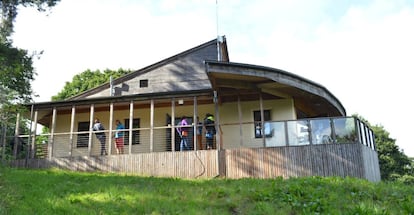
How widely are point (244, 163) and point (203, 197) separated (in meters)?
4.37

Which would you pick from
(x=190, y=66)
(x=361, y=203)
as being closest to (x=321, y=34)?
(x=361, y=203)

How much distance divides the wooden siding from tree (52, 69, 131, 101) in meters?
23.1

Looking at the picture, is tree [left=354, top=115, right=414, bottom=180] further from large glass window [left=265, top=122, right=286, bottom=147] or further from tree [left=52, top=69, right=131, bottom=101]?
tree [left=52, top=69, right=131, bottom=101]

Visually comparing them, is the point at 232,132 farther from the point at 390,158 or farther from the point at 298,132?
the point at 390,158

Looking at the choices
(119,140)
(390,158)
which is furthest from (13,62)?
(390,158)

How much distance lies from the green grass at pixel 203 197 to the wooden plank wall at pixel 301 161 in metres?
1.93

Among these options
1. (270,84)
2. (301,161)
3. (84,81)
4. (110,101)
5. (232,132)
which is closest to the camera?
(301,161)

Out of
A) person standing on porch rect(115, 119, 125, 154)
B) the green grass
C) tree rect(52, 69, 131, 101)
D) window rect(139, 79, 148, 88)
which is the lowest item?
the green grass

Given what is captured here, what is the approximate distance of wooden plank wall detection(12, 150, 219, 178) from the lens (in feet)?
41.7

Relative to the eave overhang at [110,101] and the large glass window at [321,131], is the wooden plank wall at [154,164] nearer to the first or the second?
the eave overhang at [110,101]

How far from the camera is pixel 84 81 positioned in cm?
3800

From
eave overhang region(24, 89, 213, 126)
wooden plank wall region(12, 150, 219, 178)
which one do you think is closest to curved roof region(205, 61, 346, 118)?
eave overhang region(24, 89, 213, 126)

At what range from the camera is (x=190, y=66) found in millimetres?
19438

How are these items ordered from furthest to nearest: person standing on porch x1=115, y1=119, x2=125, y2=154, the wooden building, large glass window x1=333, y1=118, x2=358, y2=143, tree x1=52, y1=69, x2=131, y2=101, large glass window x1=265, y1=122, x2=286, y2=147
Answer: tree x1=52, y1=69, x2=131, y2=101 < person standing on porch x1=115, y1=119, x2=125, y2=154 < large glass window x1=265, y1=122, x2=286, y2=147 < the wooden building < large glass window x1=333, y1=118, x2=358, y2=143
